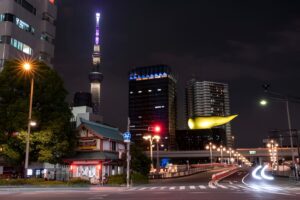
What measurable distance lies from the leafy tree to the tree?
409 inches

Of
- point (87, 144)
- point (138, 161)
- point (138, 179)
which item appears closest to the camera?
point (138, 179)

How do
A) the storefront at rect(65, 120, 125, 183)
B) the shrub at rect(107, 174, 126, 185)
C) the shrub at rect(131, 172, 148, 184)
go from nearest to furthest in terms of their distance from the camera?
the shrub at rect(107, 174, 126, 185) → the shrub at rect(131, 172, 148, 184) → the storefront at rect(65, 120, 125, 183)

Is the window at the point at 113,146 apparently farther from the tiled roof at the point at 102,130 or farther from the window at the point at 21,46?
the window at the point at 21,46

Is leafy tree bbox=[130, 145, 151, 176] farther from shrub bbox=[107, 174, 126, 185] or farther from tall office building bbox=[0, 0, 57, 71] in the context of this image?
tall office building bbox=[0, 0, 57, 71]

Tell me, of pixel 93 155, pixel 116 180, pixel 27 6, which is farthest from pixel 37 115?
pixel 27 6

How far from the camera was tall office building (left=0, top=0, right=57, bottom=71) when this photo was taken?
64.4 meters

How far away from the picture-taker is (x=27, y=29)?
70.8 metres

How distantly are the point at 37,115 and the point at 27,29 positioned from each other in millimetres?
36518

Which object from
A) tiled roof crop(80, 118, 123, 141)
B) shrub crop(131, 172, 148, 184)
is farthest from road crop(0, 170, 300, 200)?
tiled roof crop(80, 118, 123, 141)

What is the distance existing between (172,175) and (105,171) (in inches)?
773

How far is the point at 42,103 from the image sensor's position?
141 feet

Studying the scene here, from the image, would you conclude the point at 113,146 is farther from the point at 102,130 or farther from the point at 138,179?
the point at 138,179

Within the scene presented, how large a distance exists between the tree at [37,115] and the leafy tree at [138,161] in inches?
409

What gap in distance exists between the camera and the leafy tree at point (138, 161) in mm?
51375
